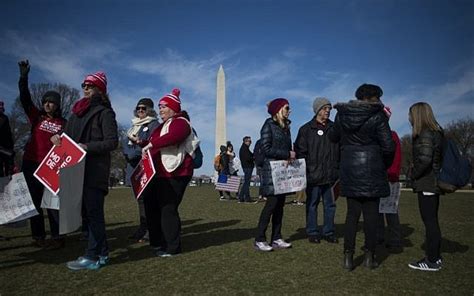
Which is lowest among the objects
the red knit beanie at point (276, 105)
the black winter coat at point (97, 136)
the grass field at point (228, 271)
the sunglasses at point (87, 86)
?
the grass field at point (228, 271)

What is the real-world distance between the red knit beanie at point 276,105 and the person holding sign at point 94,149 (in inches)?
83.5

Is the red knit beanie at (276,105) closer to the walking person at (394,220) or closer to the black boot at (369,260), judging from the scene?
the walking person at (394,220)

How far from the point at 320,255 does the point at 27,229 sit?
5.05 meters

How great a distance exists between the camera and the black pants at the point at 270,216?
196 inches

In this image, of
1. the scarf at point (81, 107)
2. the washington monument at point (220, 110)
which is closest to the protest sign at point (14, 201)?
the scarf at point (81, 107)

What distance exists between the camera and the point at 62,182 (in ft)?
12.1

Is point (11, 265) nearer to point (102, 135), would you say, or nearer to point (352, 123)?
point (102, 135)

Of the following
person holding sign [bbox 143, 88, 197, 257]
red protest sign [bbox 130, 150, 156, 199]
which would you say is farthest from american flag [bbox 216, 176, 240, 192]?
red protest sign [bbox 130, 150, 156, 199]

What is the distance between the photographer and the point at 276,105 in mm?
5199

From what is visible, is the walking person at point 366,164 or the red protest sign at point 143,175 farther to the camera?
the red protest sign at point 143,175

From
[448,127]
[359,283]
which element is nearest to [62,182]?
[359,283]

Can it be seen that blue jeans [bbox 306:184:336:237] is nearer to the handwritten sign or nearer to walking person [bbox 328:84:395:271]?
the handwritten sign

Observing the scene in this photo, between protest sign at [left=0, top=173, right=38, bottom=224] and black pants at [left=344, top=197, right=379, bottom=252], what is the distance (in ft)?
11.5

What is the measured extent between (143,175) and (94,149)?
0.74 metres
